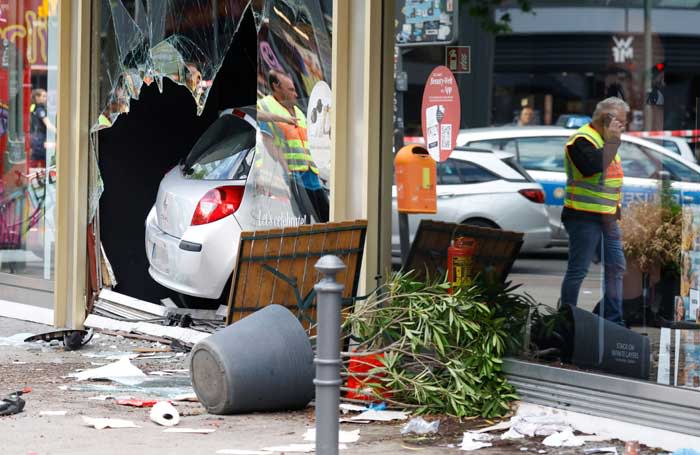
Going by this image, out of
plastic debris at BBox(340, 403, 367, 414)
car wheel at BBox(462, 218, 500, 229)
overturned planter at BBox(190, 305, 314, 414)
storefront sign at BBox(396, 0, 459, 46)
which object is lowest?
plastic debris at BBox(340, 403, 367, 414)

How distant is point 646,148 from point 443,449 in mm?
1864

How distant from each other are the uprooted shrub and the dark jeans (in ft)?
1.21

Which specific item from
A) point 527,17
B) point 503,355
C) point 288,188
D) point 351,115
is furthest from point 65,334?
point 527,17

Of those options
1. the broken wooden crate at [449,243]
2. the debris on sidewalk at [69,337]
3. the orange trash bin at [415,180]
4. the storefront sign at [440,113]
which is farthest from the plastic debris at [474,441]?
the debris on sidewalk at [69,337]

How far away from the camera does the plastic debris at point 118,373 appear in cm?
862

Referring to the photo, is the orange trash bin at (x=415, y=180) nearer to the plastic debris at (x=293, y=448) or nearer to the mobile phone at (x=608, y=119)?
the mobile phone at (x=608, y=119)

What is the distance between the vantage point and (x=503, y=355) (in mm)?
7422

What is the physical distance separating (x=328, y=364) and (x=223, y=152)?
5.64 m

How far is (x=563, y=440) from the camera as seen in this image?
6594 mm

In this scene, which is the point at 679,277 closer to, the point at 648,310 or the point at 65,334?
the point at 648,310

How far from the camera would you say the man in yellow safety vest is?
8836 mm

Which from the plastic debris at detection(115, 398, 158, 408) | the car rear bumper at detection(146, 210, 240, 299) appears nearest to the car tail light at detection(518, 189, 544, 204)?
the plastic debris at detection(115, 398, 158, 408)

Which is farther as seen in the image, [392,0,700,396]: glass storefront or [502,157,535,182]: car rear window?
[502,157,535,182]: car rear window

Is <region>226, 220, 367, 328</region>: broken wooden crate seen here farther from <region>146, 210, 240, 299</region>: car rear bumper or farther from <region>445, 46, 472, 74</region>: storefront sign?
<region>146, 210, 240, 299</region>: car rear bumper
